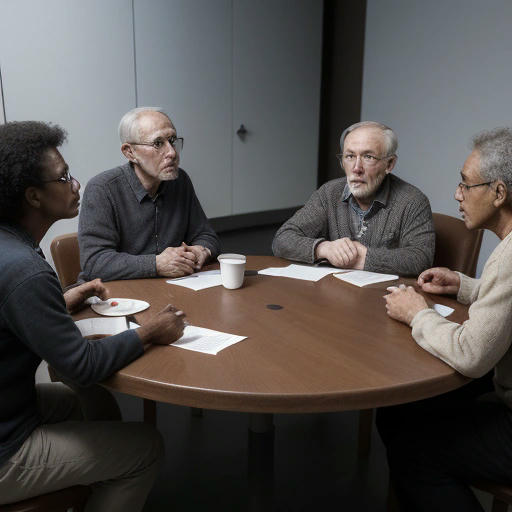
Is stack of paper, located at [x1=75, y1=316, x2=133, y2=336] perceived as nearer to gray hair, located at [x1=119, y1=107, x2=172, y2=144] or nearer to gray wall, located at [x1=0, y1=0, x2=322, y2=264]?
gray hair, located at [x1=119, y1=107, x2=172, y2=144]

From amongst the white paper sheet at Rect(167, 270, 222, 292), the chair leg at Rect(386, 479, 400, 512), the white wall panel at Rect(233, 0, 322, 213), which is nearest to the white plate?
the white paper sheet at Rect(167, 270, 222, 292)

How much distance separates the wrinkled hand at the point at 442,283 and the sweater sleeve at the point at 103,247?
2.96 feet

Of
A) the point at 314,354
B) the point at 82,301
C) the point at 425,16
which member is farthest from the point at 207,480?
the point at 425,16

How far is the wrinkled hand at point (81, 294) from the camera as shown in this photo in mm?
1494

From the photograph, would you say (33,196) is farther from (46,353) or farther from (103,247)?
(103,247)

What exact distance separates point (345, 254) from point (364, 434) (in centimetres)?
73

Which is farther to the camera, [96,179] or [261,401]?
[96,179]

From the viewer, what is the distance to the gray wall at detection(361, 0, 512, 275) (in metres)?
2.71

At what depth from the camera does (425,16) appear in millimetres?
3031

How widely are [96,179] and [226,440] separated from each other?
116cm

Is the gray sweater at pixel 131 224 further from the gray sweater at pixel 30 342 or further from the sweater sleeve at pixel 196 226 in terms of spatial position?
the gray sweater at pixel 30 342

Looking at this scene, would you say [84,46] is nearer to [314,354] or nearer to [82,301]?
[82,301]

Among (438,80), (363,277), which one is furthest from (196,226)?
(438,80)

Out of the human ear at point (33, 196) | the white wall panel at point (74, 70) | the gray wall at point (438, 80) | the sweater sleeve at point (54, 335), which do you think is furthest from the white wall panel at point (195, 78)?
the sweater sleeve at point (54, 335)
